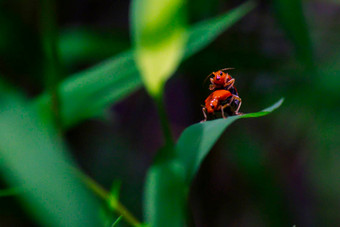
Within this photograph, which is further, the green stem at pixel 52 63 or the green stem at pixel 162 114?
the green stem at pixel 52 63

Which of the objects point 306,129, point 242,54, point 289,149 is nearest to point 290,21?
point 242,54

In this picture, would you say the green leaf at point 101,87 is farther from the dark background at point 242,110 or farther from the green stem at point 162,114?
the green stem at point 162,114

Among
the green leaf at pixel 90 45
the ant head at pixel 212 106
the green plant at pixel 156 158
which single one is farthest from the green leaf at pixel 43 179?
the green leaf at pixel 90 45

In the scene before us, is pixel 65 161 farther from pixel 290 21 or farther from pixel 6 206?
pixel 6 206

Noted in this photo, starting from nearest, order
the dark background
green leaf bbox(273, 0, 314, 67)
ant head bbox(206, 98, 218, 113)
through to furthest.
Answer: ant head bbox(206, 98, 218, 113) < green leaf bbox(273, 0, 314, 67) < the dark background

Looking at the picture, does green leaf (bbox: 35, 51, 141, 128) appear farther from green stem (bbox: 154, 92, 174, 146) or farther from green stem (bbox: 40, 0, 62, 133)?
green stem (bbox: 154, 92, 174, 146)

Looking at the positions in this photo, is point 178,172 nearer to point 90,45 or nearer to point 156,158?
point 156,158

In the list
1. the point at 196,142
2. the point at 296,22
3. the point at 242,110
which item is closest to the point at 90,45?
the point at 242,110

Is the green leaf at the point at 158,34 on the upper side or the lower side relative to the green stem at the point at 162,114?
upper

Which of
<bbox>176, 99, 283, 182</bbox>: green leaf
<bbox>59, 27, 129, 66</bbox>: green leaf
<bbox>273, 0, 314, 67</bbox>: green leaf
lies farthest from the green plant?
<bbox>59, 27, 129, 66</bbox>: green leaf
